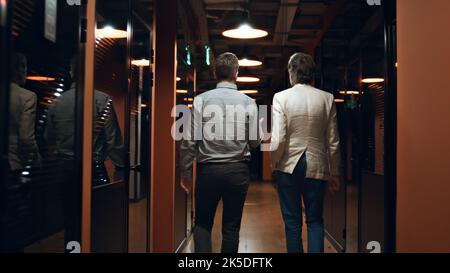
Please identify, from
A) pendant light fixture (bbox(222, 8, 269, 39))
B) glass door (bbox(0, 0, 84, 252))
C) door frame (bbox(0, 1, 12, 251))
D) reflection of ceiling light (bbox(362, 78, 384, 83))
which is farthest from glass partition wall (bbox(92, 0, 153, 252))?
reflection of ceiling light (bbox(362, 78, 384, 83))

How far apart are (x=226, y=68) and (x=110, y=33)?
2.61 ft

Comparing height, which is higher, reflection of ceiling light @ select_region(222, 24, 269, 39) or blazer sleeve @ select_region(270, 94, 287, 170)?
reflection of ceiling light @ select_region(222, 24, 269, 39)

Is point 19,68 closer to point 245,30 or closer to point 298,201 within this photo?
point 298,201

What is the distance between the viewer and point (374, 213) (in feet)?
12.0

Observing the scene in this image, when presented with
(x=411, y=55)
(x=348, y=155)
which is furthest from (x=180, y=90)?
(x=411, y=55)

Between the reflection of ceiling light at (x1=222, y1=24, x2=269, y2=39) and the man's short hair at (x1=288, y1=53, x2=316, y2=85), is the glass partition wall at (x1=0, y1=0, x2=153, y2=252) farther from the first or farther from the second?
the reflection of ceiling light at (x1=222, y1=24, x2=269, y2=39)

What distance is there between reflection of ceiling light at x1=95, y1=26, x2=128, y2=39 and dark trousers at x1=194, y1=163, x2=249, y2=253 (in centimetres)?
99

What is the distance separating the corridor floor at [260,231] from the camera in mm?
4982

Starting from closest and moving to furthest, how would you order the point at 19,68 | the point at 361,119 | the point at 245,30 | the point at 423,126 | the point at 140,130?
the point at 19,68 < the point at 423,126 < the point at 140,130 < the point at 361,119 < the point at 245,30

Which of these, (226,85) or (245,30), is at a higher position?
(245,30)

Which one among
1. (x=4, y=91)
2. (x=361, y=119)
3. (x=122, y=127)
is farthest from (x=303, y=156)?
(x=4, y=91)

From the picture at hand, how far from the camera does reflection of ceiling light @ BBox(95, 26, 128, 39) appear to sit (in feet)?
8.52

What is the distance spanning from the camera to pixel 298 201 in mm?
3029

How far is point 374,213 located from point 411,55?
1588mm
